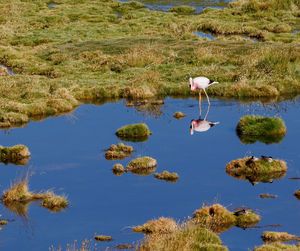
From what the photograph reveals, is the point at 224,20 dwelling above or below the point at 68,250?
above

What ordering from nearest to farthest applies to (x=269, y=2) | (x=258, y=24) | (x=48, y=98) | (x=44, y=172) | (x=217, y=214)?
(x=217, y=214) < (x=44, y=172) < (x=48, y=98) < (x=258, y=24) < (x=269, y=2)

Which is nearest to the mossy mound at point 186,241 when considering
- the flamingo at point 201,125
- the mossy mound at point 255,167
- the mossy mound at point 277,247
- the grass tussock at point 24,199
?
the mossy mound at point 277,247

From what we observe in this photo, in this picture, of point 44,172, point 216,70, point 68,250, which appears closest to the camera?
point 68,250

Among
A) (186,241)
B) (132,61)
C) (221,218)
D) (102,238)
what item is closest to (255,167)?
(221,218)

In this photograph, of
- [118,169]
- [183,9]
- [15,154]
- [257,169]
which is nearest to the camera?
[257,169]

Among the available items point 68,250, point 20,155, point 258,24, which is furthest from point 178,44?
point 68,250

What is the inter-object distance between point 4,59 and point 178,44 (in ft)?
51.7

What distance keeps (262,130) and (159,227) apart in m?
14.7

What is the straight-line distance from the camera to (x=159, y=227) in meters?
22.0

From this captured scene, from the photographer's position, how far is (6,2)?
94.6 meters

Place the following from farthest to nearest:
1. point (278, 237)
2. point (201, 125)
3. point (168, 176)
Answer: point (201, 125), point (168, 176), point (278, 237)

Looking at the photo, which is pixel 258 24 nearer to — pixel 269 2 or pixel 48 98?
pixel 269 2

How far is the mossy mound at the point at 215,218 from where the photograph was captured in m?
22.8

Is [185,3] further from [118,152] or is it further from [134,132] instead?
[118,152]
